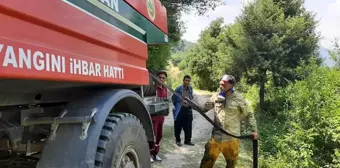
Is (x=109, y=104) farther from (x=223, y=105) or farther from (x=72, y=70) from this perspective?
(x=223, y=105)

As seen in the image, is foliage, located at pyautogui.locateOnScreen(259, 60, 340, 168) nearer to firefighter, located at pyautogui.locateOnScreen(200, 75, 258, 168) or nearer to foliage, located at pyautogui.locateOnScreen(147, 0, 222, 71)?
firefighter, located at pyautogui.locateOnScreen(200, 75, 258, 168)

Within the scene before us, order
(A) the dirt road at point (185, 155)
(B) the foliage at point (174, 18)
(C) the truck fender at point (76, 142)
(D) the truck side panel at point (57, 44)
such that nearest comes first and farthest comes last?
(D) the truck side panel at point (57, 44)
(C) the truck fender at point (76, 142)
(A) the dirt road at point (185, 155)
(B) the foliage at point (174, 18)

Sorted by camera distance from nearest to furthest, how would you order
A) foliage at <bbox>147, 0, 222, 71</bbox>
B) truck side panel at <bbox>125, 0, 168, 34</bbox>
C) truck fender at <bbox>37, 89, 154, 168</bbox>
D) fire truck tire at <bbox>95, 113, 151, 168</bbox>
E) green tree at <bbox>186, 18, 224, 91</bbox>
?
1. truck fender at <bbox>37, 89, 154, 168</bbox>
2. fire truck tire at <bbox>95, 113, 151, 168</bbox>
3. truck side panel at <bbox>125, 0, 168, 34</bbox>
4. foliage at <bbox>147, 0, 222, 71</bbox>
5. green tree at <bbox>186, 18, 224, 91</bbox>

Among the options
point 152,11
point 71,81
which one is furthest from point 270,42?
point 71,81

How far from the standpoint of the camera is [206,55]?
27734mm

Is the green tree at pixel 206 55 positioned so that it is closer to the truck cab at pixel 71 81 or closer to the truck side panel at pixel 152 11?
the truck side panel at pixel 152 11

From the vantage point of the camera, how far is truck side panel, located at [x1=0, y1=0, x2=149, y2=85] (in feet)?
4.13

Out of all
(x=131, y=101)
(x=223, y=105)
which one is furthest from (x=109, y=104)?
(x=223, y=105)

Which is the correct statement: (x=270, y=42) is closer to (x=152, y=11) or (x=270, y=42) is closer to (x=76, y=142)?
(x=152, y=11)

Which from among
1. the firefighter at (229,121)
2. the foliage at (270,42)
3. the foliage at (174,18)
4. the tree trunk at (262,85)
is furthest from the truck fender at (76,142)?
the tree trunk at (262,85)

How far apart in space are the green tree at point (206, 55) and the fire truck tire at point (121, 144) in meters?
24.3

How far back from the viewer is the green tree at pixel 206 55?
1074 inches

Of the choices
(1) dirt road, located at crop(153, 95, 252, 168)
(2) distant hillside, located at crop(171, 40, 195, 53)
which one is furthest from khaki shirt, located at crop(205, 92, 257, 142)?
(2) distant hillside, located at crop(171, 40, 195, 53)

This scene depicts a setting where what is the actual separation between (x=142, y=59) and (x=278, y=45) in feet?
41.7
